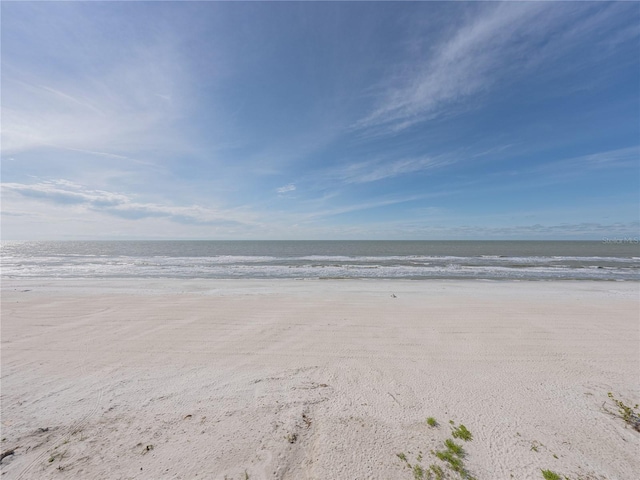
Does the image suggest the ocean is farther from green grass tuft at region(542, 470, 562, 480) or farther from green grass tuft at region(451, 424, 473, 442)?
green grass tuft at region(542, 470, 562, 480)

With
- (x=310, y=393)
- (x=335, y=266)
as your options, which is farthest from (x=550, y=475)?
(x=335, y=266)

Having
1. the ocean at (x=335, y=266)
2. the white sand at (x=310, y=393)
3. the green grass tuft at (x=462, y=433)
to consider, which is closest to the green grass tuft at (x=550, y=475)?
the white sand at (x=310, y=393)

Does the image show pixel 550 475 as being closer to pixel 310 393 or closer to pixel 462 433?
pixel 462 433

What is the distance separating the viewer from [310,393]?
14.8 feet

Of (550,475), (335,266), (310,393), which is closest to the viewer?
(550,475)

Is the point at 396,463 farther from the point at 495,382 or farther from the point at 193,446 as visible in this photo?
the point at 495,382

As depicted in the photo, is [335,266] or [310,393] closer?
[310,393]

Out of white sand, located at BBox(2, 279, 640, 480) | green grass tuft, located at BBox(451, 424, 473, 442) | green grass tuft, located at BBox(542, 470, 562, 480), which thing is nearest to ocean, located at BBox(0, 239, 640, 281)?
white sand, located at BBox(2, 279, 640, 480)

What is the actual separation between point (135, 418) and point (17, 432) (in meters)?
1.54

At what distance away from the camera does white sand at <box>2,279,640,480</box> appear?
3162 mm

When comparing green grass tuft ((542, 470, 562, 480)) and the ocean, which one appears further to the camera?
the ocean

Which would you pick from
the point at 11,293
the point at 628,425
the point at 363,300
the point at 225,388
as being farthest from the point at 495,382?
the point at 11,293

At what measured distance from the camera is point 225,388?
4.74 meters

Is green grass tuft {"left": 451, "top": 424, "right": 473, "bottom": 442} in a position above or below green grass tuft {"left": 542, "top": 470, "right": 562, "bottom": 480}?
above
